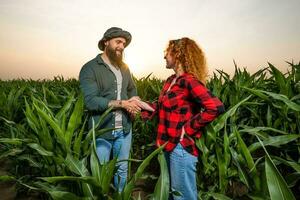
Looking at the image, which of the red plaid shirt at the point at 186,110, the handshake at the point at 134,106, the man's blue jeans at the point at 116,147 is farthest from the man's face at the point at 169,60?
the man's blue jeans at the point at 116,147

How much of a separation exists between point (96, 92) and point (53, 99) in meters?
1.34

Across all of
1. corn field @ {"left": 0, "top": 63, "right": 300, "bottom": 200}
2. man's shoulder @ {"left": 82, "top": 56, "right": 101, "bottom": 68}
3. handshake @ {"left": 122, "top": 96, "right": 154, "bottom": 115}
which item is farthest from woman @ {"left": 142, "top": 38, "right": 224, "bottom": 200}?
man's shoulder @ {"left": 82, "top": 56, "right": 101, "bottom": 68}

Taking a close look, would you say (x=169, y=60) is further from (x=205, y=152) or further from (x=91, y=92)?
(x=205, y=152)

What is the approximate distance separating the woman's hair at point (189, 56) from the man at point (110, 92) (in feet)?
1.45

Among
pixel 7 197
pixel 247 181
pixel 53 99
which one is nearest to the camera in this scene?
pixel 247 181

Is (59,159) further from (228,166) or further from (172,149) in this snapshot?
(228,166)

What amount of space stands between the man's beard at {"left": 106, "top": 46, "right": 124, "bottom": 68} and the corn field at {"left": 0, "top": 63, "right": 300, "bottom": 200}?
42 centimetres

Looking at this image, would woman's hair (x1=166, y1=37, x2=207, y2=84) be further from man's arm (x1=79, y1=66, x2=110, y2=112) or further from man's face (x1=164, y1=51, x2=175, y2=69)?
man's arm (x1=79, y1=66, x2=110, y2=112)

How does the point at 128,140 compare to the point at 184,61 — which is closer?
the point at 184,61

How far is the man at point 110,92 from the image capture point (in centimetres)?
206

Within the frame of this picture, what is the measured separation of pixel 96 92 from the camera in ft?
6.93

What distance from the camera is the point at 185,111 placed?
176 cm

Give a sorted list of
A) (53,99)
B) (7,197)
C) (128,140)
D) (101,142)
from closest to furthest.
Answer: (101,142)
(128,140)
(7,197)
(53,99)

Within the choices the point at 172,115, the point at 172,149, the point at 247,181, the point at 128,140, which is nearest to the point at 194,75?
the point at 172,115
